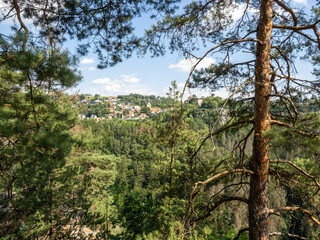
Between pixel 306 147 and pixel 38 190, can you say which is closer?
pixel 306 147

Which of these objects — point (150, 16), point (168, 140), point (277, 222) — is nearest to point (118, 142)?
point (277, 222)

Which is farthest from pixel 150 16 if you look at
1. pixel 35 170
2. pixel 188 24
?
pixel 35 170

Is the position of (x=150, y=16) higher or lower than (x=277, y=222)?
higher

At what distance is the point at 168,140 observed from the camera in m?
6.13

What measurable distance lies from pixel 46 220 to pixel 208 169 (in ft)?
11.0

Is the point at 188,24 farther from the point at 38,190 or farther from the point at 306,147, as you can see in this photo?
the point at 38,190

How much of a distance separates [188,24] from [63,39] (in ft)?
6.59

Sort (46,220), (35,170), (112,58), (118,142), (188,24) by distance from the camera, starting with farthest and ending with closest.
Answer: (118,142), (35,170), (46,220), (112,58), (188,24)

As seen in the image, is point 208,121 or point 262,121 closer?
point 262,121

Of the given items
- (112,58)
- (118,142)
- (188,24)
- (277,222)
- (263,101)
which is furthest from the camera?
(118,142)

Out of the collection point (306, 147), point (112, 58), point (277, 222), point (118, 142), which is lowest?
point (277, 222)

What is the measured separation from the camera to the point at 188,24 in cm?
271

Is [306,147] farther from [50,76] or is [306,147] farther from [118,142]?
[118,142]

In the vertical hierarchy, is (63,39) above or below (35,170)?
above
